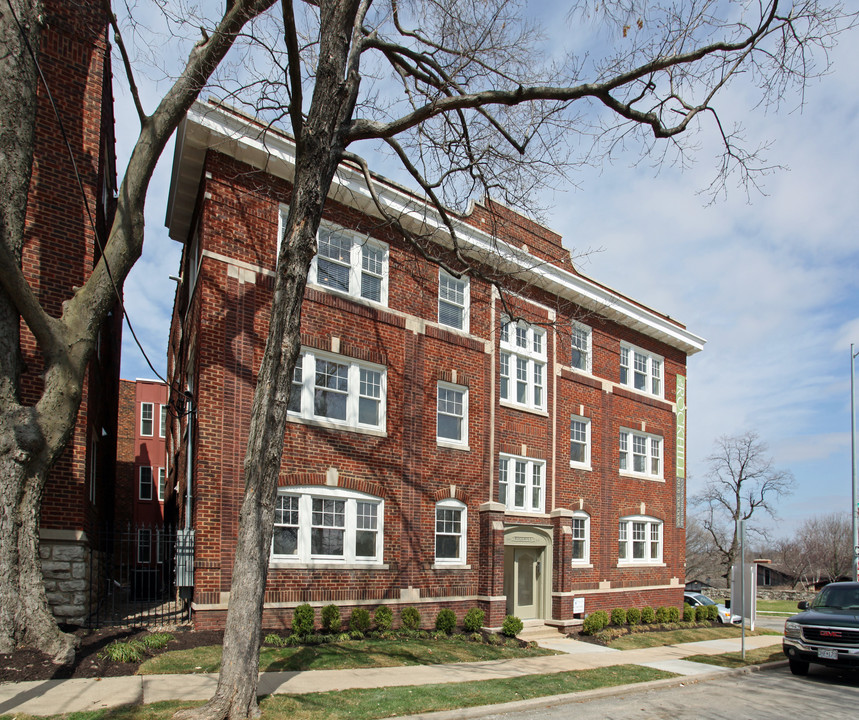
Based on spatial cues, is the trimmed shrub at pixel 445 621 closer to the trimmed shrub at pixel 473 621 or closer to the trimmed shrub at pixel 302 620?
the trimmed shrub at pixel 473 621

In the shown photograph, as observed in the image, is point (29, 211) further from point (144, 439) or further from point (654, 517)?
point (144, 439)

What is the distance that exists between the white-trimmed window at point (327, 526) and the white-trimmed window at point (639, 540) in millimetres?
11115

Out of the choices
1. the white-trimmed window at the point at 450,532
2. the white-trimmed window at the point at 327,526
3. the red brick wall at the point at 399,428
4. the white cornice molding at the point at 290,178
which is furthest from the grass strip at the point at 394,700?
the white cornice molding at the point at 290,178

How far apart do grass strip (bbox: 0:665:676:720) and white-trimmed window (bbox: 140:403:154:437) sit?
32113mm

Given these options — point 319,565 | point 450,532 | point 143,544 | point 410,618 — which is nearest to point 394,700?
point 319,565

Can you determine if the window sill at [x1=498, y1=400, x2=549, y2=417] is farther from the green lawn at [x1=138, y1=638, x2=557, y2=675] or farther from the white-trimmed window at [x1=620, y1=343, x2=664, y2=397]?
the green lawn at [x1=138, y1=638, x2=557, y2=675]

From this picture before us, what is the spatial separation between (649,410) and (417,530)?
1282cm

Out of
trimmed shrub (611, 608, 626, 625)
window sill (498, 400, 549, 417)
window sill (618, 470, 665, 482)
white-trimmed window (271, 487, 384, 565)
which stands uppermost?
window sill (498, 400, 549, 417)

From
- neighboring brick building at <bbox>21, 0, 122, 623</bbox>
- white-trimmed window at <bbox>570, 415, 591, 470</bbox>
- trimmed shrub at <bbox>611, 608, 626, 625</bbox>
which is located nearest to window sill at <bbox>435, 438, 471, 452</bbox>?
white-trimmed window at <bbox>570, 415, 591, 470</bbox>

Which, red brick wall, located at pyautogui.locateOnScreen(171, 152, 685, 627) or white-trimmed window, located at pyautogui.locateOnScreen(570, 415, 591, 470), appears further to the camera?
white-trimmed window, located at pyautogui.locateOnScreen(570, 415, 591, 470)

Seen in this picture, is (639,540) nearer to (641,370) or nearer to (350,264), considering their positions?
(641,370)

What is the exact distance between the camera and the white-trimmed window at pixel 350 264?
640 inches

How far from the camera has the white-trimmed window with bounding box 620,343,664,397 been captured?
25.7m

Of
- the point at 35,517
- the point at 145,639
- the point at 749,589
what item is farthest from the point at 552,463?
the point at 35,517
